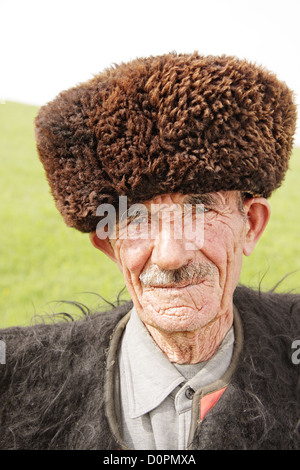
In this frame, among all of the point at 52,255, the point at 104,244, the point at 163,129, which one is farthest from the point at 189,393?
the point at 52,255

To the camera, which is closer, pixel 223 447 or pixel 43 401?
pixel 223 447

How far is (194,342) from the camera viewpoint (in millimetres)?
1340

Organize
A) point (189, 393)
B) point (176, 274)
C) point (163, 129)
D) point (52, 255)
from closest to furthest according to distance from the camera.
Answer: point (163, 129), point (176, 274), point (189, 393), point (52, 255)

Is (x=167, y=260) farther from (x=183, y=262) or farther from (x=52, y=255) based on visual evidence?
(x=52, y=255)

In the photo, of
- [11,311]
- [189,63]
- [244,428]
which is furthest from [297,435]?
[11,311]

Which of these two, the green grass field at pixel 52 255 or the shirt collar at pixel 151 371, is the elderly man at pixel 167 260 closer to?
the shirt collar at pixel 151 371

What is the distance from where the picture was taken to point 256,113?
117 cm

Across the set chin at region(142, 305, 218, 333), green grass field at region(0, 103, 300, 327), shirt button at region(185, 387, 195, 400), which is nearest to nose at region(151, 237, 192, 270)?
chin at region(142, 305, 218, 333)

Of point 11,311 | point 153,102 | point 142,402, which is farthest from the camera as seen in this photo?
point 11,311

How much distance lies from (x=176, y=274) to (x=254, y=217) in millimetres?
319

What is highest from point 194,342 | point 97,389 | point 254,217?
point 254,217
